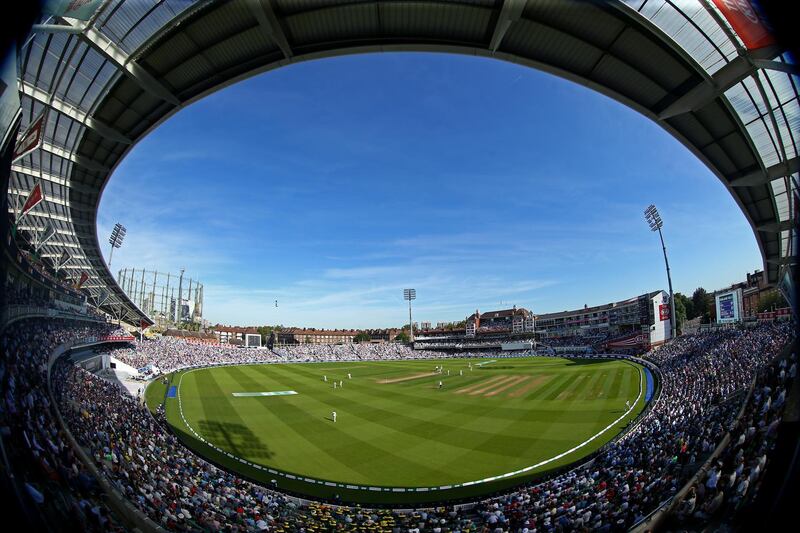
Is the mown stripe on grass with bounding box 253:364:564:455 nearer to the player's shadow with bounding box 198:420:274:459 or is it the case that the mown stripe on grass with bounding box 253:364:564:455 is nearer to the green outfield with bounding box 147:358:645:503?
the green outfield with bounding box 147:358:645:503

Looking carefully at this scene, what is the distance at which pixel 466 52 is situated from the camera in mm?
9023

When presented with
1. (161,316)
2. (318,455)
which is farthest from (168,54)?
(161,316)

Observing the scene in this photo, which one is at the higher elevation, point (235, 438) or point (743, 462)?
point (743, 462)

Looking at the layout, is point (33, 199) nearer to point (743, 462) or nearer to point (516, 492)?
point (743, 462)

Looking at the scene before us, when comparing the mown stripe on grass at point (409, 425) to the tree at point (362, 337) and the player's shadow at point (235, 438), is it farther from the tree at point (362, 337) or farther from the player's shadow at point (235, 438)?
the tree at point (362, 337)

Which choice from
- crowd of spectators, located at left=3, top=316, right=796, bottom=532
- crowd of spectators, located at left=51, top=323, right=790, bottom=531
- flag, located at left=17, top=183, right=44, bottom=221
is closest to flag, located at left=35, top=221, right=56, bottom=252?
flag, located at left=17, top=183, right=44, bottom=221

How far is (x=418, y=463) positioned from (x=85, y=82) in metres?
21.3

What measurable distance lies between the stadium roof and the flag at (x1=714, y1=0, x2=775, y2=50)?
0.81 feet

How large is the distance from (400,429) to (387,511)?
36.6 ft

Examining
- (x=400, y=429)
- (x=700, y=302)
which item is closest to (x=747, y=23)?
(x=400, y=429)

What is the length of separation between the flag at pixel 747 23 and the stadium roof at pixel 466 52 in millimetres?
248

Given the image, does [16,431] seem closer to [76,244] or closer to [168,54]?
[168,54]

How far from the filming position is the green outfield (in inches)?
604

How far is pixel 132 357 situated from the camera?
138 ft
